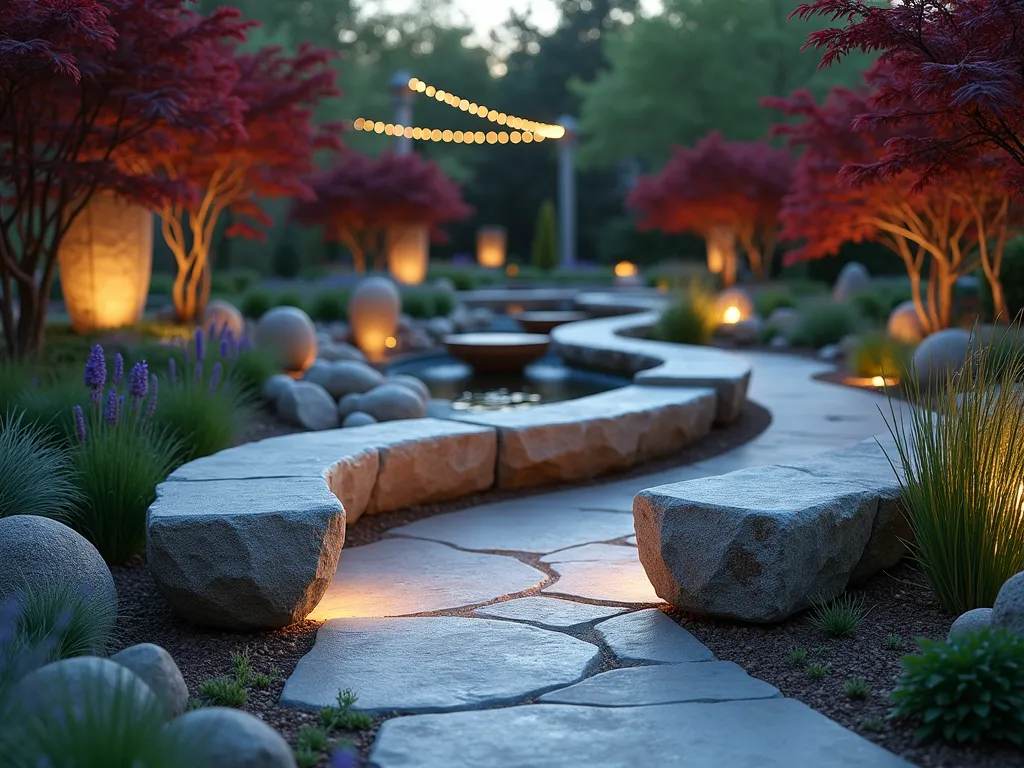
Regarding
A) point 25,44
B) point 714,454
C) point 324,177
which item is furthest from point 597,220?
point 25,44

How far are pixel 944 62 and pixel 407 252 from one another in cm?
1628

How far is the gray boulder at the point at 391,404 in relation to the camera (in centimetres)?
670

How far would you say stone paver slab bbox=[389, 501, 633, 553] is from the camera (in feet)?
13.9

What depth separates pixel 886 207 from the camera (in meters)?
8.71

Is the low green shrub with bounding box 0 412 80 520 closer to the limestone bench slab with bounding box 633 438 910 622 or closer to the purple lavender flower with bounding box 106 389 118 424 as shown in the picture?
the purple lavender flower with bounding box 106 389 118 424

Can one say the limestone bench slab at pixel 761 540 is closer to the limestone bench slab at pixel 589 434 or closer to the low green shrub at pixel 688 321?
the limestone bench slab at pixel 589 434

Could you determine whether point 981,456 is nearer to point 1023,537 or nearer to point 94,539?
point 1023,537

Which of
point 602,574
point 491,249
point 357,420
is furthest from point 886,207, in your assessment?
point 491,249

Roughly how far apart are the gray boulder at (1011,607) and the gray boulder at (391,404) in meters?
4.56

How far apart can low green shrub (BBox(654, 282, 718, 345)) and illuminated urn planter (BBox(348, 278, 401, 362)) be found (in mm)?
3147

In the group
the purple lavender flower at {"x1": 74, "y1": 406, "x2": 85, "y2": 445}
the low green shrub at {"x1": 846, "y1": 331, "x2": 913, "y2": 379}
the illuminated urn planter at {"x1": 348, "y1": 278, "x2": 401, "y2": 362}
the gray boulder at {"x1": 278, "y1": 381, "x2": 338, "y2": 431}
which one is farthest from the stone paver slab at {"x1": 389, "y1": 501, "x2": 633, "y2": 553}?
the illuminated urn planter at {"x1": 348, "y1": 278, "x2": 401, "y2": 362}

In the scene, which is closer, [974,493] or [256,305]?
[974,493]

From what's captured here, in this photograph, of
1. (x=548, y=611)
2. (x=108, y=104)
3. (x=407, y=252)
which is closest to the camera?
(x=548, y=611)

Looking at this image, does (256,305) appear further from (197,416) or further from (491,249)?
(491,249)
